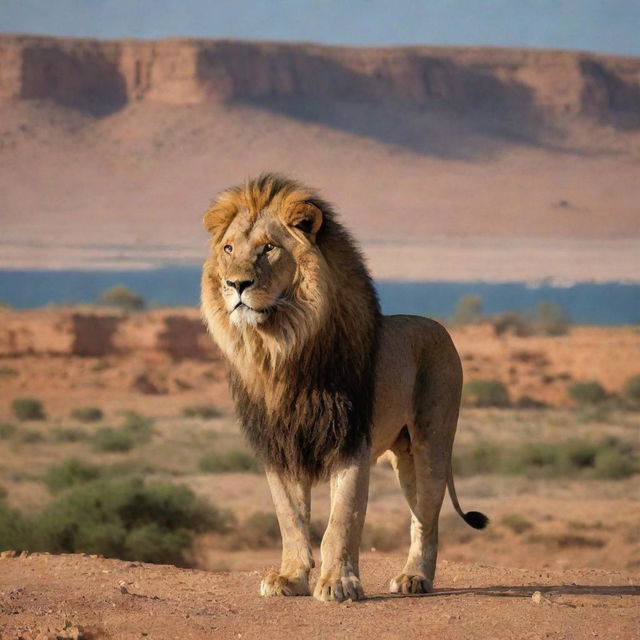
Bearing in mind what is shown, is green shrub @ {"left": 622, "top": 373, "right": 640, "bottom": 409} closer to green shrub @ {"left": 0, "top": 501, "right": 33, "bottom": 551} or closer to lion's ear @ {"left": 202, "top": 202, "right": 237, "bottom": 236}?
green shrub @ {"left": 0, "top": 501, "right": 33, "bottom": 551}

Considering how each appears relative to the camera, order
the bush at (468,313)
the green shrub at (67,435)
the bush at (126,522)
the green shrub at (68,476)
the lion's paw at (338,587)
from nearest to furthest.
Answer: the lion's paw at (338,587), the bush at (126,522), the green shrub at (68,476), the green shrub at (67,435), the bush at (468,313)

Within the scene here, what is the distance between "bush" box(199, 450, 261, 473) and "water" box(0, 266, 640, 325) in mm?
43857

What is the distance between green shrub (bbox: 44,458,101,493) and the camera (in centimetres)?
2050

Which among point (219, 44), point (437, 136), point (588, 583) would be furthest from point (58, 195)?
point (588, 583)

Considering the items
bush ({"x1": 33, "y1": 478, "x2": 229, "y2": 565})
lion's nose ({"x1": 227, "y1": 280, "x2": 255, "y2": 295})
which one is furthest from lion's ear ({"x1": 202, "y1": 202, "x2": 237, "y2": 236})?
bush ({"x1": 33, "y1": 478, "x2": 229, "y2": 565})

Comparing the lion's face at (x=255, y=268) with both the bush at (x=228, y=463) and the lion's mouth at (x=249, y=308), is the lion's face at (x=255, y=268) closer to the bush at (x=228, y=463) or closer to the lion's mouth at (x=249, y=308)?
the lion's mouth at (x=249, y=308)

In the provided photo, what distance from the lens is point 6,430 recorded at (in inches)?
1161

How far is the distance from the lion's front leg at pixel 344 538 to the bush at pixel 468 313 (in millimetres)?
39356

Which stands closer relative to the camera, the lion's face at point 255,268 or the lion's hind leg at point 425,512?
the lion's face at point 255,268

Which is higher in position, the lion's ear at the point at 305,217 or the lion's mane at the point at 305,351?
the lion's ear at the point at 305,217

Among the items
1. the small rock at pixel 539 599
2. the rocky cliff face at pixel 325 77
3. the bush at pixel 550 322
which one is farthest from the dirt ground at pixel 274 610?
the rocky cliff face at pixel 325 77

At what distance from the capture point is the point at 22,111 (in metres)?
78.6

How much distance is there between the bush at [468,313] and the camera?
4800cm

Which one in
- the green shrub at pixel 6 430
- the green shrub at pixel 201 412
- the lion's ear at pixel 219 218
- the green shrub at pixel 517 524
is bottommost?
the green shrub at pixel 6 430
